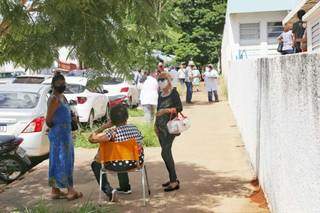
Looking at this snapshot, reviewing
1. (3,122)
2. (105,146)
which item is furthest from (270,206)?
(3,122)

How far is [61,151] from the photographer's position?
324 inches

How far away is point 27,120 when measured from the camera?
11.1 m

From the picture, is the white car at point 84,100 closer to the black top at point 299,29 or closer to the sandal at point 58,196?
the black top at point 299,29

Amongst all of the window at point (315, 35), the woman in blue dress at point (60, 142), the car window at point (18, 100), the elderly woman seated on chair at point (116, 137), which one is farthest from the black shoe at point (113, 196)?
the window at point (315, 35)

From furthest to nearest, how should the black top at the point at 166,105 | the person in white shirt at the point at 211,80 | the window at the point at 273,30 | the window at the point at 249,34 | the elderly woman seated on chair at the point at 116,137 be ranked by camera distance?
the window at the point at 249,34 → the window at the point at 273,30 → the person in white shirt at the point at 211,80 → the black top at the point at 166,105 → the elderly woman seated on chair at the point at 116,137

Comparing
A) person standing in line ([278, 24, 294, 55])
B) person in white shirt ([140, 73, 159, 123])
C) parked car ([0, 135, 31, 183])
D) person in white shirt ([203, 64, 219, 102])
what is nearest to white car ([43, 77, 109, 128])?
person in white shirt ([140, 73, 159, 123])

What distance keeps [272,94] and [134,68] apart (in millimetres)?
1654

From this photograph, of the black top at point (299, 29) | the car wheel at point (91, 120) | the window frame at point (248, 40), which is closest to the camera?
the black top at point (299, 29)

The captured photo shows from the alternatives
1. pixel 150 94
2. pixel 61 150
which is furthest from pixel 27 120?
pixel 150 94

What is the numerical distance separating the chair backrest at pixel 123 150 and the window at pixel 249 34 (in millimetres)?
20169

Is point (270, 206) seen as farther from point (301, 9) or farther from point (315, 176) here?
point (301, 9)

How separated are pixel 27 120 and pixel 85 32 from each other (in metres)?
5.34

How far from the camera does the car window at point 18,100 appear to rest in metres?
11.4

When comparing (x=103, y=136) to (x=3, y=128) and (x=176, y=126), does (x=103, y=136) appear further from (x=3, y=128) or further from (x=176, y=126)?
(x=3, y=128)
